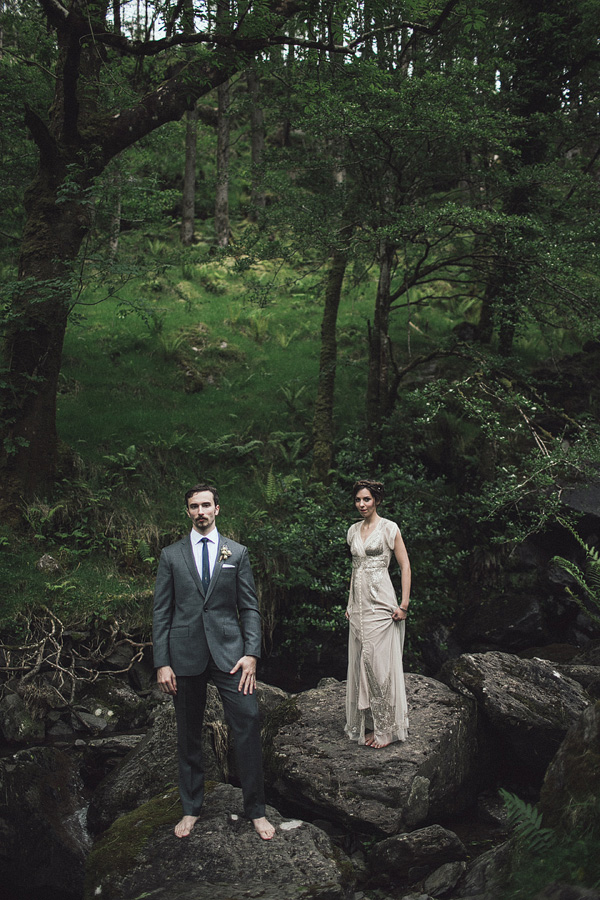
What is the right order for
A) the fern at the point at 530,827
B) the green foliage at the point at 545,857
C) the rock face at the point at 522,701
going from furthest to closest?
the rock face at the point at 522,701
the fern at the point at 530,827
the green foliage at the point at 545,857

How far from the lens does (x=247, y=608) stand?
4836 mm

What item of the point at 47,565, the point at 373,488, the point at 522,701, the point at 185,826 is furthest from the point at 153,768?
the point at 47,565

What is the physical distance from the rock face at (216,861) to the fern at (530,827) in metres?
1.29

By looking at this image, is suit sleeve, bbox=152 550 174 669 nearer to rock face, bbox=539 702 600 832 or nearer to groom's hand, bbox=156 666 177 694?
groom's hand, bbox=156 666 177 694

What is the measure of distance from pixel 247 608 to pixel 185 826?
1.56m

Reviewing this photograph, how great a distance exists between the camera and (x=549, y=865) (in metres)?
3.61

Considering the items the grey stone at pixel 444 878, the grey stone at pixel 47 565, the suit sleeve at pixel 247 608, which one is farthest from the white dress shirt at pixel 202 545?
the grey stone at pixel 47 565

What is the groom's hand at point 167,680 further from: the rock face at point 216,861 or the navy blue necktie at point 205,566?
the rock face at point 216,861

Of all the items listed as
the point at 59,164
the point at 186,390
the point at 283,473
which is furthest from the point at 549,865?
the point at 186,390

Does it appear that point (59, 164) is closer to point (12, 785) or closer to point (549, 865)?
point (12, 785)

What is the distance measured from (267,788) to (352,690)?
1.21 meters

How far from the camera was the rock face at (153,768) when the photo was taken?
19.3 ft

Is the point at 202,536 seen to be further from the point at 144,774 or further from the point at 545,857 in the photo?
the point at 545,857

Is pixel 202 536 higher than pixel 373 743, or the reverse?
pixel 202 536
